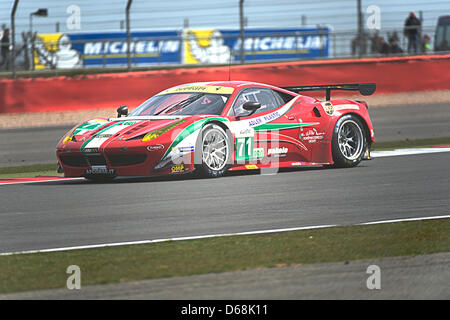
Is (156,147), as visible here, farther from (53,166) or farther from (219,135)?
(53,166)

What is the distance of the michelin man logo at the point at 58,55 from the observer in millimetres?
21531

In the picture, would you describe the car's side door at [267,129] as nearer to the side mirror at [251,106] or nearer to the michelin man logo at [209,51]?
the side mirror at [251,106]

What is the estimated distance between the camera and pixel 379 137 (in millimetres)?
16078

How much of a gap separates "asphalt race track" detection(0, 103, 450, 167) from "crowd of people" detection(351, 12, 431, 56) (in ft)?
10.1

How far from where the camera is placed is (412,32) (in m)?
23.2

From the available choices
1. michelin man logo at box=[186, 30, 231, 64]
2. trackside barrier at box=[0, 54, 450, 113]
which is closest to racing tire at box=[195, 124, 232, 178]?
trackside barrier at box=[0, 54, 450, 113]

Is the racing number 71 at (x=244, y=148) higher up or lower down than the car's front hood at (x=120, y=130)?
lower down

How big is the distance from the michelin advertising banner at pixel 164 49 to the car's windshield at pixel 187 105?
9771mm

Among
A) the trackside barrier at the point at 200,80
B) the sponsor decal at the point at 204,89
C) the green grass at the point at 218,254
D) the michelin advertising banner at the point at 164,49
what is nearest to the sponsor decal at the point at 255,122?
the sponsor decal at the point at 204,89

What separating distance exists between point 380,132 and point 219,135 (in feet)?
22.1

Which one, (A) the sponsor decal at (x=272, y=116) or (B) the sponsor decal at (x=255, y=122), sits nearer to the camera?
(B) the sponsor decal at (x=255, y=122)

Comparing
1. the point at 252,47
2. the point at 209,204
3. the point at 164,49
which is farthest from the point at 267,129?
the point at 252,47

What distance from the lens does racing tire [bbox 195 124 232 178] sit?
404 inches
